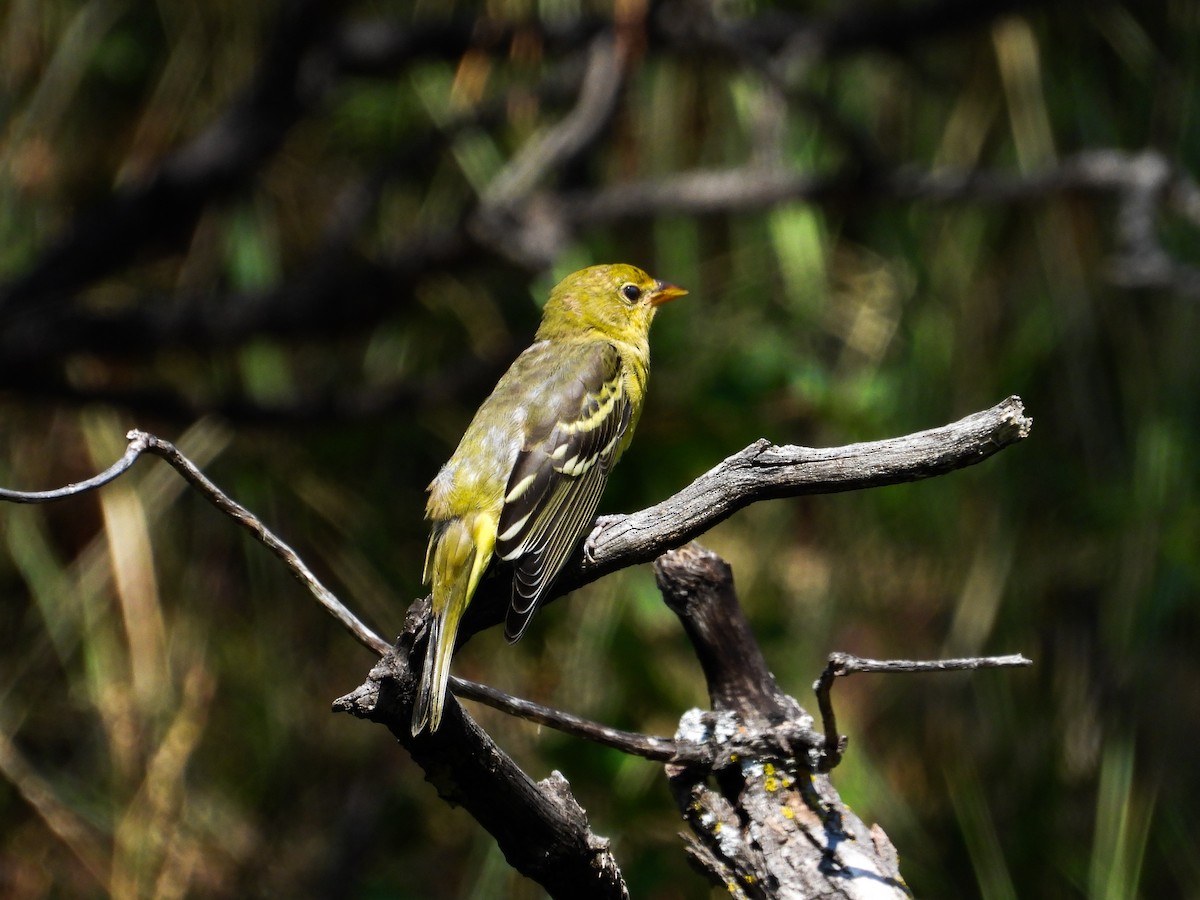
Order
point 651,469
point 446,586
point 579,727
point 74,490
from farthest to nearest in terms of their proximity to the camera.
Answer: point 651,469
point 446,586
point 579,727
point 74,490

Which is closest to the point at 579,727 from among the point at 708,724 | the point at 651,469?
the point at 708,724

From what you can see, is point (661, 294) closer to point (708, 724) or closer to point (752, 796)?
point (708, 724)

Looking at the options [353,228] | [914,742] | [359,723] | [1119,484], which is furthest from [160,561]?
[1119,484]

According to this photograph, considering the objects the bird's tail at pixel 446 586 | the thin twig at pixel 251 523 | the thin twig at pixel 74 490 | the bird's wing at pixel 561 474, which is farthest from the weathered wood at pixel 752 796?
the thin twig at pixel 74 490

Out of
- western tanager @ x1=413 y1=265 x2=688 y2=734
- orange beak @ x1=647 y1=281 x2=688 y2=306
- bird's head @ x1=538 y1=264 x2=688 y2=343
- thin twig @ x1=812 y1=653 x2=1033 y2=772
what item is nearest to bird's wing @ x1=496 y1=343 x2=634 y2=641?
western tanager @ x1=413 y1=265 x2=688 y2=734

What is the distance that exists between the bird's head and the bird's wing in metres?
0.19

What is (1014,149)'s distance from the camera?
5.12m

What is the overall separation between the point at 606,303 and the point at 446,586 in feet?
4.23

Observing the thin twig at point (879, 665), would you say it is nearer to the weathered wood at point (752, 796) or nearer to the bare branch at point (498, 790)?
the weathered wood at point (752, 796)

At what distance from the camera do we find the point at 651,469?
4.33m

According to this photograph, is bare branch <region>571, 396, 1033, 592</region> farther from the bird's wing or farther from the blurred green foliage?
the blurred green foliage

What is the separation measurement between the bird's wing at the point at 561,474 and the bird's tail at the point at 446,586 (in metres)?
0.04

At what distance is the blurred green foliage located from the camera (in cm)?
432

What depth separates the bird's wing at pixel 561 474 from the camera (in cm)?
256
